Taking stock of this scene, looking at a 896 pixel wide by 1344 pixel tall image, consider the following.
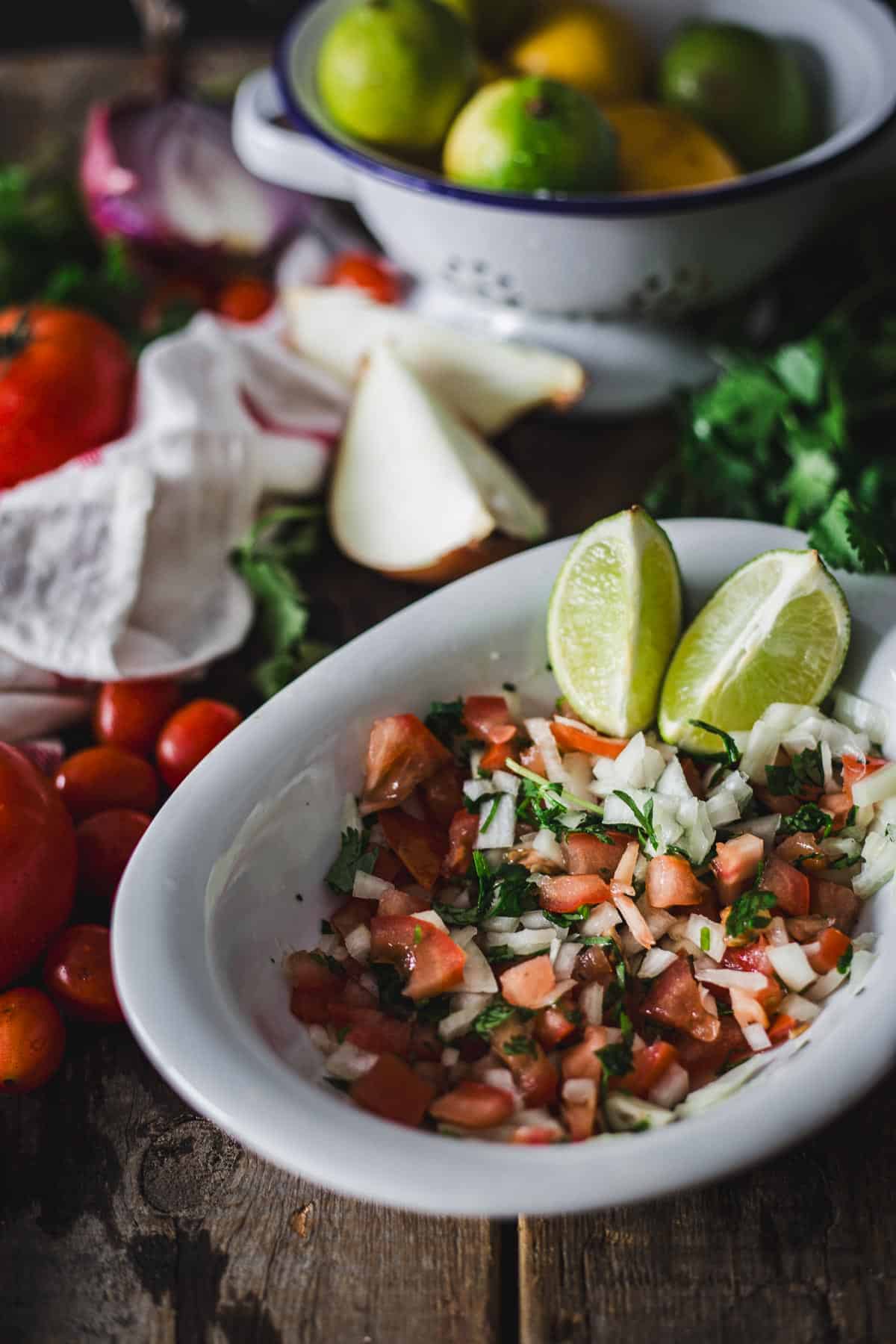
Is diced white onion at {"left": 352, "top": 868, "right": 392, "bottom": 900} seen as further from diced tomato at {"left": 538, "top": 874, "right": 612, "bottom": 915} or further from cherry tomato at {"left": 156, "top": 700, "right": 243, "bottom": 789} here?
cherry tomato at {"left": 156, "top": 700, "right": 243, "bottom": 789}

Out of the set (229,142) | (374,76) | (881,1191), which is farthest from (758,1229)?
(229,142)

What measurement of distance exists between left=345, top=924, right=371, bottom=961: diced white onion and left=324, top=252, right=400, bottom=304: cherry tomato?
3.87 feet

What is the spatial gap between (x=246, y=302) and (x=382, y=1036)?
1.45 m

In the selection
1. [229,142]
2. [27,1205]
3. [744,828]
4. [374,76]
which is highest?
[374,76]

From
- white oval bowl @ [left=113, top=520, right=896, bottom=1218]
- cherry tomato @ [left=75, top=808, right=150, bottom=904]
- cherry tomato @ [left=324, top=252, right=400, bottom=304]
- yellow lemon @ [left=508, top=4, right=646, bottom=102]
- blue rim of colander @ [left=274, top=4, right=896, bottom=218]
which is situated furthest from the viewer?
cherry tomato @ [left=324, top=252, right=400, bottom=304]

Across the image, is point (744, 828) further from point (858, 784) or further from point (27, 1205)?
point (27, 1205)

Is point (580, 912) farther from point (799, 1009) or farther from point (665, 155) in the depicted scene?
point (665, 155)

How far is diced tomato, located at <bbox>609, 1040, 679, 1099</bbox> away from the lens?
1.08 m

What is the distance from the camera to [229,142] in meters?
2.29

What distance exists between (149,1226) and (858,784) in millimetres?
762

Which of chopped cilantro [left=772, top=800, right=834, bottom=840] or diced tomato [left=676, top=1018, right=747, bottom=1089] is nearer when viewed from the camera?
diced tomato [left=676, top=1018, right=747, bottom=1089]

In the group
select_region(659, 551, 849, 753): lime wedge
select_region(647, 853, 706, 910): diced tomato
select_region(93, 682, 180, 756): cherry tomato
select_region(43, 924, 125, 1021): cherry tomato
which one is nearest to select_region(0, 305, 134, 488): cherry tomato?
select_region(93, 682, 180, 756): cherry tomato

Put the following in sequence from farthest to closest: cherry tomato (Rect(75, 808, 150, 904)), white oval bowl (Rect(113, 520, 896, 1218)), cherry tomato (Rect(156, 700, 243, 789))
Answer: cherry tomato (Rect(156, 700, 243, 789)) < cherry tomato (Rect(75, 808, 150, 904)) < white oval bowl (Rect(113, 520, 896, 1218))

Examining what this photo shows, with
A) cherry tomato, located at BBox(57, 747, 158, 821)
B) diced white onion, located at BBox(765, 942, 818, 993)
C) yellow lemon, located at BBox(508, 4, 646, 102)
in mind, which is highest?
yellow lemon, located at BBox(508, 4, 646, 102)
